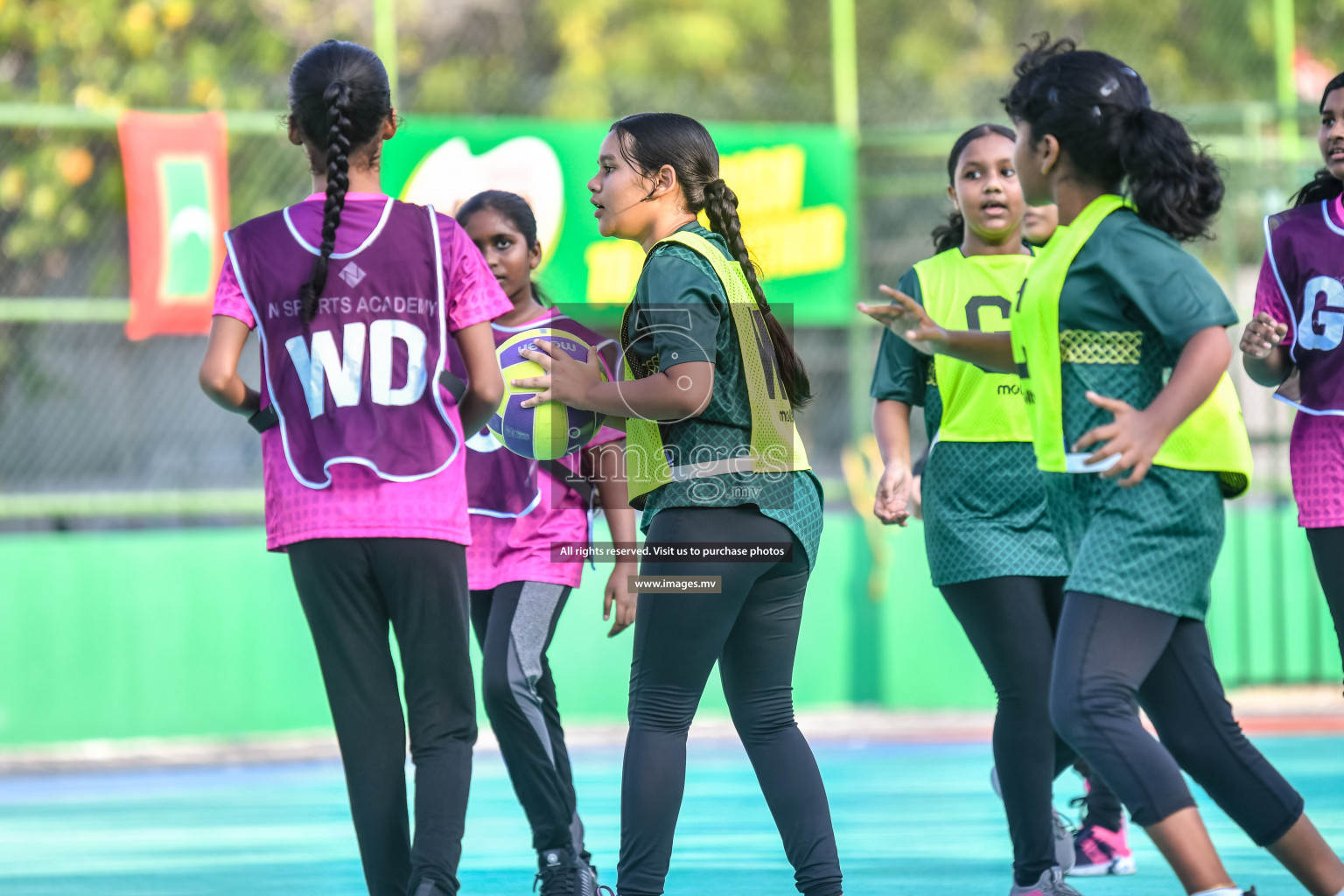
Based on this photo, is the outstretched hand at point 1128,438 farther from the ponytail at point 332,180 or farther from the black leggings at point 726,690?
the ponytail at point 332,180

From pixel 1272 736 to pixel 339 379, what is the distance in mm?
6363

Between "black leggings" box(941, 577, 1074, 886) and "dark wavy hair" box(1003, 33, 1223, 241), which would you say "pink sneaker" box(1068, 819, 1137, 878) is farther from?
"dark wavy hair" box(1003, 33, 1223, 241)

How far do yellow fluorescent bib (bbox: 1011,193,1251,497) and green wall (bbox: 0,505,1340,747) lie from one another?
5.72 m

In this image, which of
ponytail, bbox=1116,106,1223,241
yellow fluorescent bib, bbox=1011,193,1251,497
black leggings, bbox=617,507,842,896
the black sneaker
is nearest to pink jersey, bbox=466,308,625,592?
the black sneaker

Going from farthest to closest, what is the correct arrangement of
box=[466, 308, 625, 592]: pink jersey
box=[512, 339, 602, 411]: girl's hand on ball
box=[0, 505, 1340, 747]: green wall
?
box=[0, 505, 1340, 747]: green wall, box=[466, 308, 625, 592]: pink jersey, box=[512, 339, 602, 411]: girl's hand on ball

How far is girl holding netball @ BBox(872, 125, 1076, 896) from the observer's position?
173 inches

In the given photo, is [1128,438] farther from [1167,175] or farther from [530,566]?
[530,566]

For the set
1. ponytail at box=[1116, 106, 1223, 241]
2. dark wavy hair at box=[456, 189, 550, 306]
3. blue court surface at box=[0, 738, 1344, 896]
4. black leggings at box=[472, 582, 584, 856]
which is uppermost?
dark wavy hair at box=[456, 189, 550, 306]

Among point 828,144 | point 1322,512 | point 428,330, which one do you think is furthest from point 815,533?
point 828,144

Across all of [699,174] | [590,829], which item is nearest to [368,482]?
[699,174]

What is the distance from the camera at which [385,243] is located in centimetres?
380

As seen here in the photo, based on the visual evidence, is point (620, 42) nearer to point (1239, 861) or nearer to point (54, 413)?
point (54, 413)

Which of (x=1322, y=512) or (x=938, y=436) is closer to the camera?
(x=1322, y=512)

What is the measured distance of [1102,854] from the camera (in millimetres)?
5152
